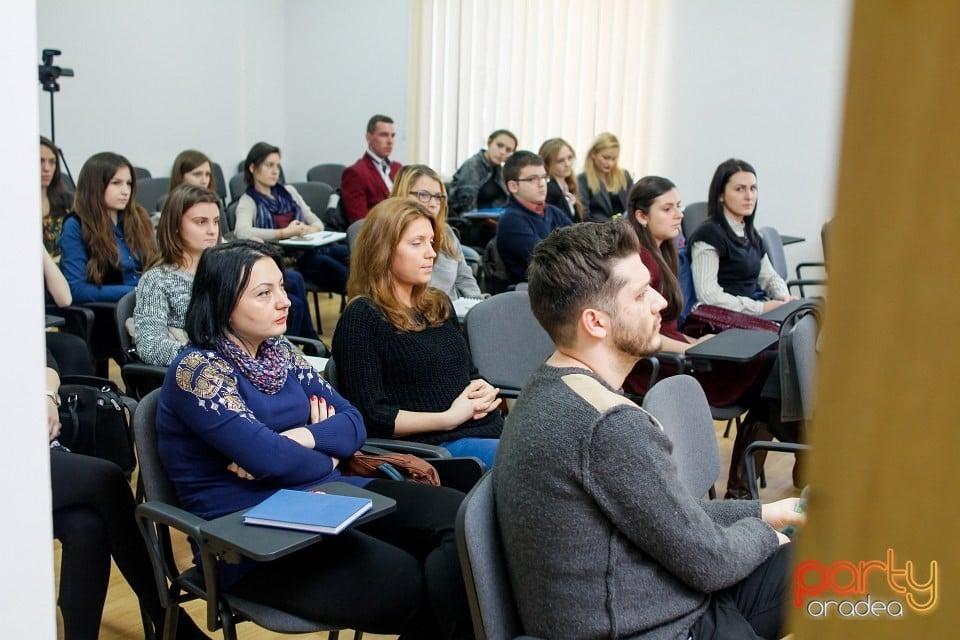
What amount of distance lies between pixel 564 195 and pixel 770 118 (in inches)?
81.3

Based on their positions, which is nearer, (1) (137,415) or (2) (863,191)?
(2) (863,191)

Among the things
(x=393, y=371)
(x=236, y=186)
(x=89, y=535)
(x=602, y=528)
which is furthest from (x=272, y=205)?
(x=602, y=528)

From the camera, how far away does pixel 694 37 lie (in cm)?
735

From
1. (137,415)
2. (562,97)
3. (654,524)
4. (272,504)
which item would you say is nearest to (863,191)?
(654,524)

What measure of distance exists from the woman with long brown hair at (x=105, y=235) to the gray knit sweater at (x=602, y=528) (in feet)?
9.05

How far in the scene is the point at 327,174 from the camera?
27.8 feet

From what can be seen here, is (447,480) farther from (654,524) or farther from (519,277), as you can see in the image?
(519,277)

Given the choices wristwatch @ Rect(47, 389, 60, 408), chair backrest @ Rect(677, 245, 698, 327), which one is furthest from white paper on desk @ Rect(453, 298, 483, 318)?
wristwatch @ Rect(47, 389, 60, 408)

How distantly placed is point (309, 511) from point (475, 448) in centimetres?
92

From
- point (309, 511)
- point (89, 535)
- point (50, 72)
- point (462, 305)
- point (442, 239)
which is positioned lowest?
point (89, 535)

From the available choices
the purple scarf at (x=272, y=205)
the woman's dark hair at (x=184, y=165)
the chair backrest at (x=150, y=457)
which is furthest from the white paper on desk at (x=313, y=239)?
the chair backrest at (x=150, y=457)

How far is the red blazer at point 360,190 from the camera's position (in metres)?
6.34

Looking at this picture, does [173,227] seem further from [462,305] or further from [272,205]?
[272,205]

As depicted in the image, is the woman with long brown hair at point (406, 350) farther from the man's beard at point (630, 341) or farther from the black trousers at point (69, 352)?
the black trousers at point (69, 352)
